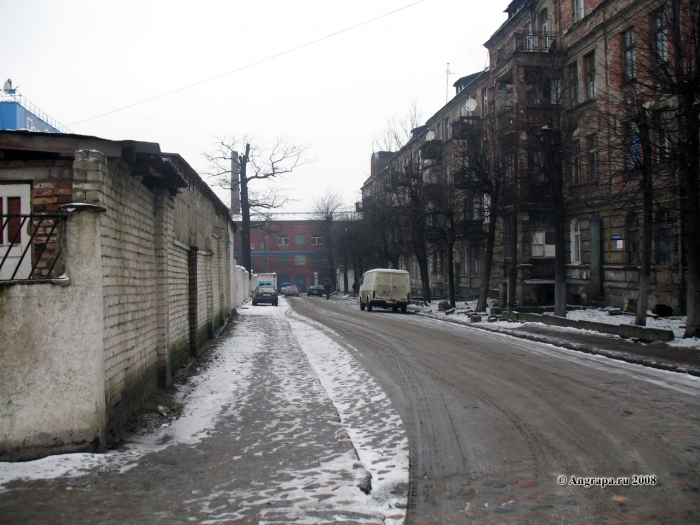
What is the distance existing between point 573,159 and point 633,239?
4.09 metres

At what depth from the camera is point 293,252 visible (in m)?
86.0

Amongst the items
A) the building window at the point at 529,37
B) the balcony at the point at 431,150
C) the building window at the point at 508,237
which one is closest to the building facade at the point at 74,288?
the building window at the point at 508,237

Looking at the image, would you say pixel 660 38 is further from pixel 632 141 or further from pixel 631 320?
pixel 631 320

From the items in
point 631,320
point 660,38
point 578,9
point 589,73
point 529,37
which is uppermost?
point 578,9

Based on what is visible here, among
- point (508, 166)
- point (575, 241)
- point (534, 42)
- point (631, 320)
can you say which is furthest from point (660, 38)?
point (534, 42)

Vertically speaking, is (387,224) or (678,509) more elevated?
(387,224)

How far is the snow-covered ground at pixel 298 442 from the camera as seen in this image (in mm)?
4766

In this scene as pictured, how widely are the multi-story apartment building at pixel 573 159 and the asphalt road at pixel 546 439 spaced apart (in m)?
6.87

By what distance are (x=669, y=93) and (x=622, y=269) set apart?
11.1m

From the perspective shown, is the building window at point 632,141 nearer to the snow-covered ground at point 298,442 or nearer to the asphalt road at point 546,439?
the asphalt road at point 546,439

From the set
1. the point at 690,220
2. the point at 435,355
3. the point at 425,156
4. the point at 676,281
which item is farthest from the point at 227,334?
the point at 425,156

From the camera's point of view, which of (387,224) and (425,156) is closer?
(425,156)

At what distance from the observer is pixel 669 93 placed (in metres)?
13.2

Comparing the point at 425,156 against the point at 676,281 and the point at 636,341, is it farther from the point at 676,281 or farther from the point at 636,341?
the point at 636,341
